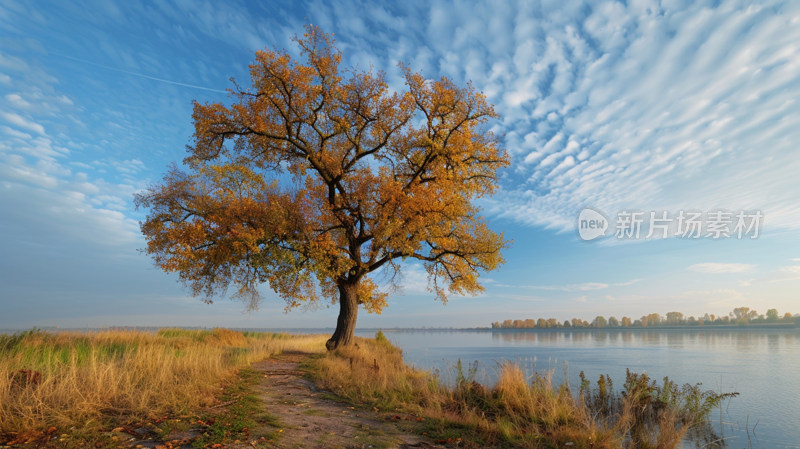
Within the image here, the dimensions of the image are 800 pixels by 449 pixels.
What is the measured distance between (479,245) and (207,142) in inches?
520

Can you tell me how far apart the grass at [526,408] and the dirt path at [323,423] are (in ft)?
1.79

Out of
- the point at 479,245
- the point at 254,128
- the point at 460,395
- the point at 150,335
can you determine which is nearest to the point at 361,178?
the point at 254,128

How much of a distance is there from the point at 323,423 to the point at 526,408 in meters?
4.18

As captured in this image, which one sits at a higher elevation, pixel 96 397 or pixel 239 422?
pixel 96 397

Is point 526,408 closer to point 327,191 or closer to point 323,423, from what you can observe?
point 323,423

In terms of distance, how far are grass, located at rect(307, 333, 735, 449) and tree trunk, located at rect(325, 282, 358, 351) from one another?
22.1 feet

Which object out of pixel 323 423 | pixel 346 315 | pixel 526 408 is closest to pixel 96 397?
pixel 323 423

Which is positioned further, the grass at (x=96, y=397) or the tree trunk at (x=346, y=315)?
the tree trunk at (x=346, y=315)

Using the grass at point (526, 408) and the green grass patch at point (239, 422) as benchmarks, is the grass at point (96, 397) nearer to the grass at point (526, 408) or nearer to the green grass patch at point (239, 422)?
the green grass patch at point (239, 422)

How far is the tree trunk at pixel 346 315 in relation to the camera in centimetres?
1869

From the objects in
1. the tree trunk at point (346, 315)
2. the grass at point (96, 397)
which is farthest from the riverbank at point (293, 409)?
the tree trunk at point (346, 315)

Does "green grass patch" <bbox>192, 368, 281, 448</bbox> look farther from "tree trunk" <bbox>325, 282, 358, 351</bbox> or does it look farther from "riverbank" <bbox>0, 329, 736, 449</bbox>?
"tree trunk" <bbox>325, 282, 358, 351</bbox>

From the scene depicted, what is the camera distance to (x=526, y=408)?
806 centimetres

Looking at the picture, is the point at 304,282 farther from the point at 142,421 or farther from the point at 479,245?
the point at 142,421
